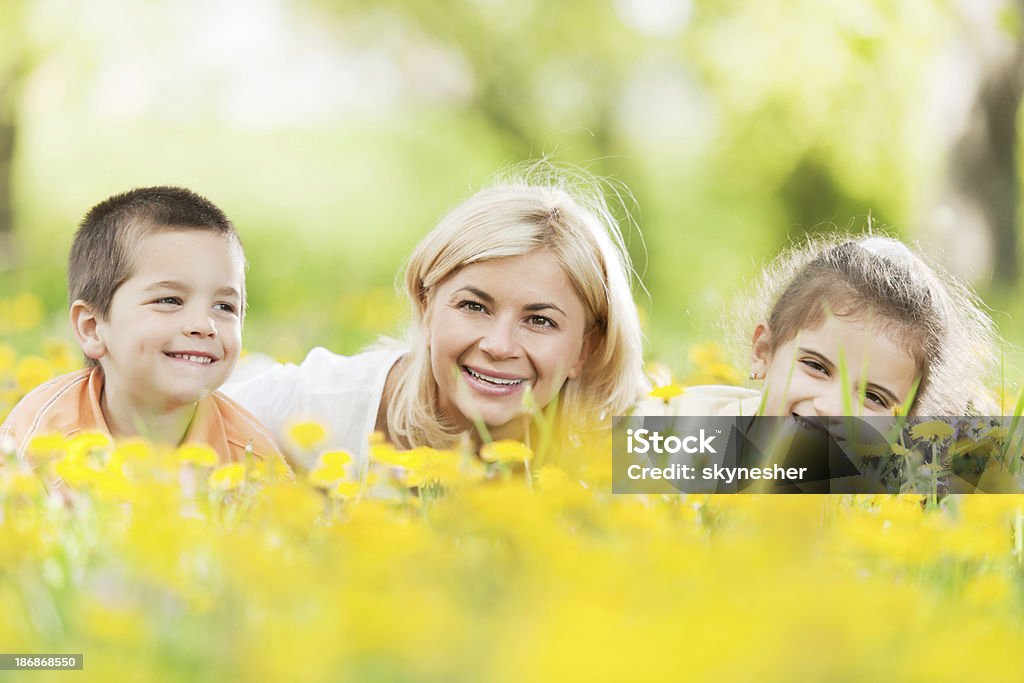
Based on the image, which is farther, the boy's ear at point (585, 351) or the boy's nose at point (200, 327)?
the boy's ear at point (585, 351)

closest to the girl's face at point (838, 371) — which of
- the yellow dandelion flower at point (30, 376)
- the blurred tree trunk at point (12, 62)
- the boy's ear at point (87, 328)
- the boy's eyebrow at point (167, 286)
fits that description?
the boy's eyebrow at point (167, 286)

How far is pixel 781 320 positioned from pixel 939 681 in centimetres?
210

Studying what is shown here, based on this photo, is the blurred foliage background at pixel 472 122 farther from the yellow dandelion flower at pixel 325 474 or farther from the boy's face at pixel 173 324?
the yellow dandelion flower at pixel 325 474

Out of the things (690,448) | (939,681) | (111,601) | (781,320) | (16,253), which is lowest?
(939,681)

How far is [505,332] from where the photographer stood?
272cm

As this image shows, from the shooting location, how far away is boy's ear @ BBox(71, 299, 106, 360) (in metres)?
2.52

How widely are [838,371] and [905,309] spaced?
32cm

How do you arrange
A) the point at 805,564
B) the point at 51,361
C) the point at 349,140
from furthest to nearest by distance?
the point at 349,140, the point at 51,361, the point at 805,564

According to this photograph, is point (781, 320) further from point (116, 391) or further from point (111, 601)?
point (111, 601)

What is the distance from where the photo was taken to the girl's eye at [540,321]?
280 centimetres

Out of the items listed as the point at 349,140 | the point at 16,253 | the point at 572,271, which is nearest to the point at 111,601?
the point at 572,271

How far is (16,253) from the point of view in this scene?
Answer: 342 inches

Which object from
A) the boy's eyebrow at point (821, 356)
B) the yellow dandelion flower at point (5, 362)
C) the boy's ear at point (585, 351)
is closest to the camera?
Result: the boy's eyebrow at point (821, 356)

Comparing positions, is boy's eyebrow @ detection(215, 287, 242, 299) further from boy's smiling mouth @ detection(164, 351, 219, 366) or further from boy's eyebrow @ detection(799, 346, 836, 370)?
boy's eyebrow @ detection(799, 346, 836, 370)
